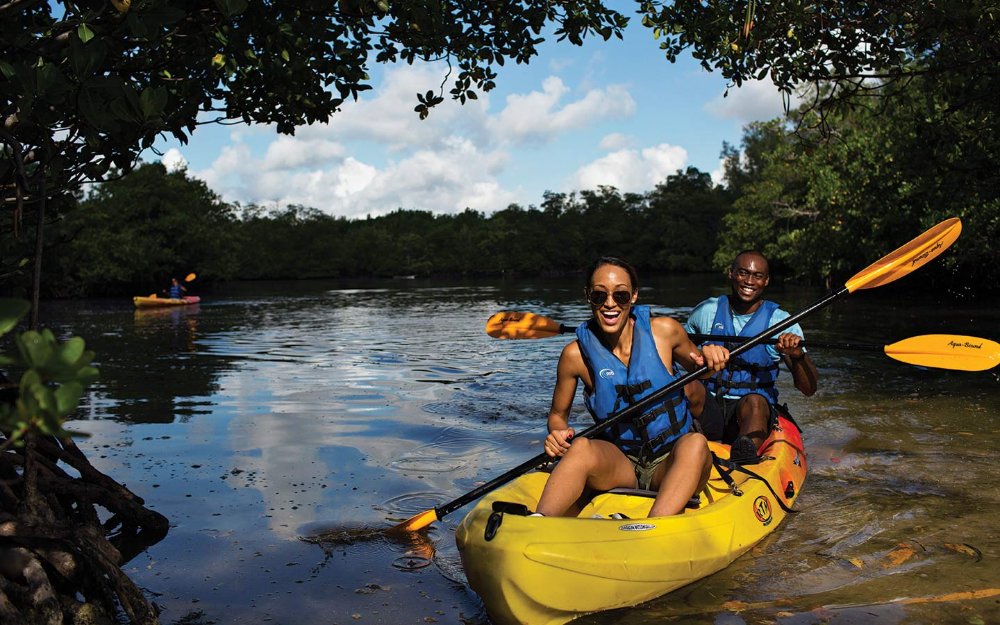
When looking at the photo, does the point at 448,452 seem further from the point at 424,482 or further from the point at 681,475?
the point at 681,475

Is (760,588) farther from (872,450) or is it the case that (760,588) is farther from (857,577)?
A: (872,450)

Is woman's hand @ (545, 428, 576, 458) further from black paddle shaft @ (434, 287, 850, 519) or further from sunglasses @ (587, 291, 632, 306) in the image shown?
sunglasses @ (587, 291, 632, 306)

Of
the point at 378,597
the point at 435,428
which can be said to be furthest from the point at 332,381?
the point at 378,597

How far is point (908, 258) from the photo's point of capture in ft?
18.5

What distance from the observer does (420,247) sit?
95.8m

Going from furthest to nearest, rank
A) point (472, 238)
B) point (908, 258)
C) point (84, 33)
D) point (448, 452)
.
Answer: point (472, 238)
point (448, 452)
point (908, 258)
point (84, 33)

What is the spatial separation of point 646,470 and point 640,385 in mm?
450

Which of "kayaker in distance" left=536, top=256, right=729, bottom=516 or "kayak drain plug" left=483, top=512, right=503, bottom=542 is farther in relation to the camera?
"kayaker in distance" left=536, top=256, right=729, bottom=516

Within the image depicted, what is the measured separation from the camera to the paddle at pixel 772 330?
4.35 metres

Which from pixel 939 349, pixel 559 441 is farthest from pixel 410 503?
pixel 939 349

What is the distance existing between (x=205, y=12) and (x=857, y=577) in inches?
167

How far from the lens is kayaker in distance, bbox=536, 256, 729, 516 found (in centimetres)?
424

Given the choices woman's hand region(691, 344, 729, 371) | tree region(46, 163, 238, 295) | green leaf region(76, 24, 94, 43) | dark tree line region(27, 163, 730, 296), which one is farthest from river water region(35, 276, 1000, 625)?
dark tree line region(27, 163, 730, 296)

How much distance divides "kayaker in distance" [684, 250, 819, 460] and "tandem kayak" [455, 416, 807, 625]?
4.55 ft
